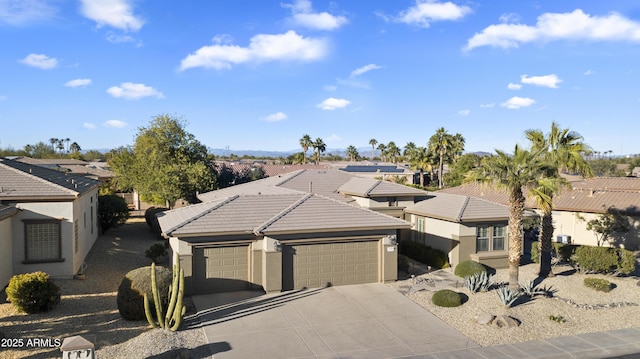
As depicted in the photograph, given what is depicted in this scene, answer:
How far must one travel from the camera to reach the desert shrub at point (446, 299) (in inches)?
664

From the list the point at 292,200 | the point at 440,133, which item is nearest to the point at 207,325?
the point at 292,200

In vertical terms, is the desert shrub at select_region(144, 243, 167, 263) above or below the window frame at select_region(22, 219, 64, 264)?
below

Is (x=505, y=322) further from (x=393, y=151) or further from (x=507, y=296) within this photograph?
(x=393, y=151)

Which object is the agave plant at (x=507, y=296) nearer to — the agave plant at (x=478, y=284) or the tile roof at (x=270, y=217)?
the agave plant at (x=478, y=284)

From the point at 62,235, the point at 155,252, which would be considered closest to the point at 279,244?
the point at 155,252

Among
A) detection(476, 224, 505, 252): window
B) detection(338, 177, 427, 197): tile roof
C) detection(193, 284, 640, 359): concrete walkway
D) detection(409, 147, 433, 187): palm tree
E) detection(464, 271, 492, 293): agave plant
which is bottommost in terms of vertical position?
detection(193, 284, 640, 359): concrete walkway

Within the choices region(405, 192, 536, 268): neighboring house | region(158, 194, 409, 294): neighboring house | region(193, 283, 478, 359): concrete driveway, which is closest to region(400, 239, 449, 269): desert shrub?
region(405, 192, 536, 268): neighboring house

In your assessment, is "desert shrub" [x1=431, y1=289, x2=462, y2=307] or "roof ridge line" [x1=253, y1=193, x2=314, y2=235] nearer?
"desert shrub" [x1=431, y1=289, x2=462, y2=307]

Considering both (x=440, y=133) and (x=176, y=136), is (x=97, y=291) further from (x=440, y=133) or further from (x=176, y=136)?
(x=440, y=133)

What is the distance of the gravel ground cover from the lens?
12.3 m

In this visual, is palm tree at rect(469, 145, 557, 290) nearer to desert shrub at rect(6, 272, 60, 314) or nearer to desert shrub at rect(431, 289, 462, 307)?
desert shrub at rect(431, 289, 462, 307)

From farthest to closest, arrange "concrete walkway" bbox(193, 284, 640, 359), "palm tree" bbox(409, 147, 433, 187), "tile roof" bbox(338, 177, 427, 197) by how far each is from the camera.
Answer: "palm tree" bbox(409, 147, 433, 187)
"tile roof" bbox(338, 177, 427, 197)
"concrete walkway" bbox(193, 284, 640, 359)

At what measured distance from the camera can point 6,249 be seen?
17422mm

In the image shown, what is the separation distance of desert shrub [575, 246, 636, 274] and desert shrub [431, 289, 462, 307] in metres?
7.87
